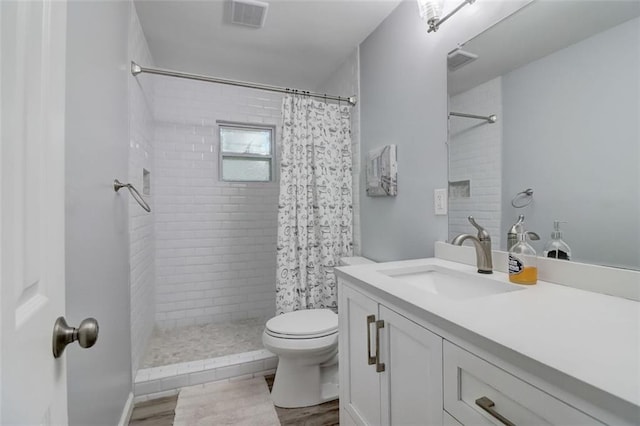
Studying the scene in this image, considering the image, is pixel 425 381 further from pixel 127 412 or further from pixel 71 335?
pixel 127 412

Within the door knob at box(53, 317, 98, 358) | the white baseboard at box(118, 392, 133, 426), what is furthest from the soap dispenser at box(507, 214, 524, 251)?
the white baseboard at box(118, 392, 133, 426)

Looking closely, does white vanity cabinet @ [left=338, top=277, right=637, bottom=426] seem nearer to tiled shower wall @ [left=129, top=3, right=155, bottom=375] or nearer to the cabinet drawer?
the cabinet drawer

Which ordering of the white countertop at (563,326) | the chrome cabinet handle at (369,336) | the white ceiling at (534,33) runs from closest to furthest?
the white countertop at (563,326)
the white ceiling at (534,33)
the chrome cabinet handle at (369,336)

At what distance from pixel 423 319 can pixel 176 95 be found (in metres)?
2.80

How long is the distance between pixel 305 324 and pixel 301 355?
169 mm

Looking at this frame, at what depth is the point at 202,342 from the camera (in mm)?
2361

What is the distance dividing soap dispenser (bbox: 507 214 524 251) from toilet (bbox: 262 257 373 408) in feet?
3.29

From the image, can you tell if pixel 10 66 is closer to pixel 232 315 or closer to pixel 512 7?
pixel 512 7

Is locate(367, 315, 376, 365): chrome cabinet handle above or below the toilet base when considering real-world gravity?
above

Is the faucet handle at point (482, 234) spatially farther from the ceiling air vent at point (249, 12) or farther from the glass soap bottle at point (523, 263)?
the ceiling air vent at point (249, 12)

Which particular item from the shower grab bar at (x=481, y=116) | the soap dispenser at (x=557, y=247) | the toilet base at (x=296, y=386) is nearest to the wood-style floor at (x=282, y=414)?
the toilet base at (x=296, y=386)

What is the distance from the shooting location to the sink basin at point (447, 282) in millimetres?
1102

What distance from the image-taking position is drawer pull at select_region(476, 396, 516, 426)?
58 centimetres

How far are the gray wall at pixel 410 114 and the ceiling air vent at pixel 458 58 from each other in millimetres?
46
